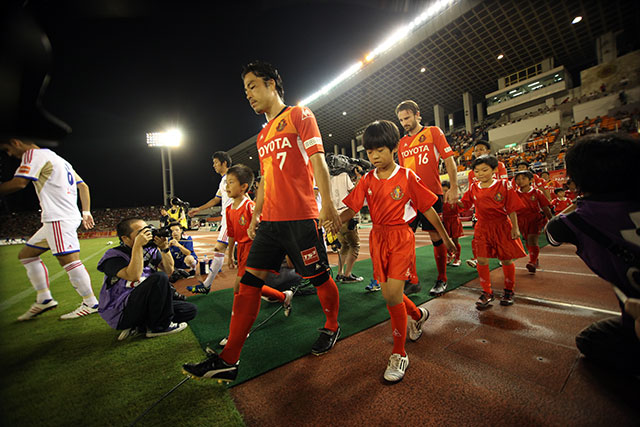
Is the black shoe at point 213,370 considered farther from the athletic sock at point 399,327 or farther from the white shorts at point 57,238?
the white shorts at point 57,238

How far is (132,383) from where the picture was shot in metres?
2.06

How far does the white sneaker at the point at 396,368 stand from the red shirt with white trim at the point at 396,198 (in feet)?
3.28

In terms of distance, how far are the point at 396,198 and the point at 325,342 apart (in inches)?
52.6

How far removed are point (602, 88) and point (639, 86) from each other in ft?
7.63

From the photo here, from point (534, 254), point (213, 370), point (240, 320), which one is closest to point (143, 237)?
point (240, 320)

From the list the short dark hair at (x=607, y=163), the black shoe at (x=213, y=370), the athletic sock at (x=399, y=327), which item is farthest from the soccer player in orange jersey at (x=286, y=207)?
the short dark hair at (x=607, y=163)

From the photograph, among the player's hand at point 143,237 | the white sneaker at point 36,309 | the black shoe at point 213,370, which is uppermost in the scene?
the player's hand at point 143,237

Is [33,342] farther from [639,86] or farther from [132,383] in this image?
[639,86]

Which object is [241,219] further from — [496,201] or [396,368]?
[496,201]

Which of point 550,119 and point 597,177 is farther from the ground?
point 550,119

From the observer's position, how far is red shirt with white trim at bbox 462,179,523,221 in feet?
10.5

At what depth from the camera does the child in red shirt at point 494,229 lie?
3123mm

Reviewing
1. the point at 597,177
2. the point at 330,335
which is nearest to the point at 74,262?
the point at 330,335

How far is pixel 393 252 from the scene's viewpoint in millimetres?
2211
